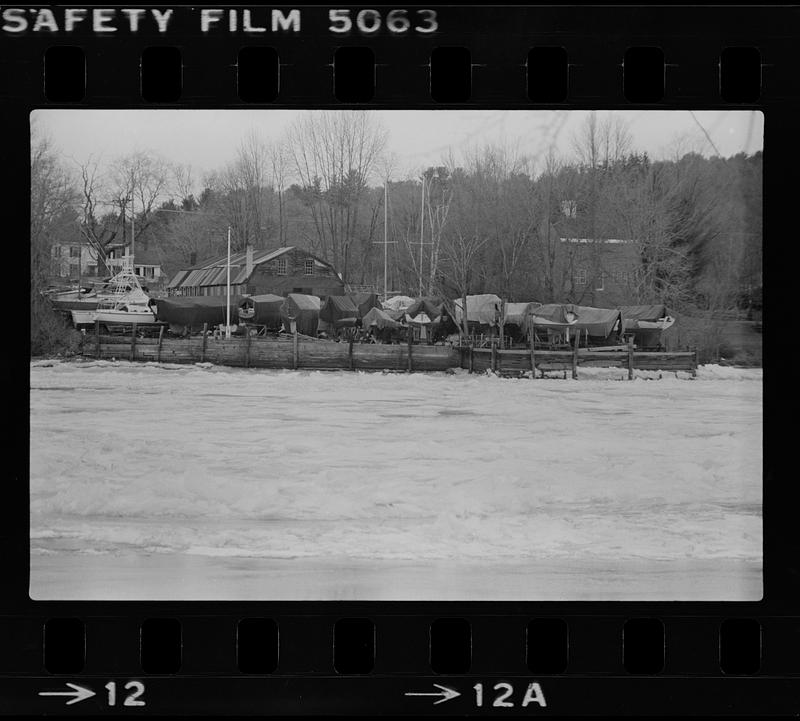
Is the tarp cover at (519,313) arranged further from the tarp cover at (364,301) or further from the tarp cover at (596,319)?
the tarp cover at (364,301)

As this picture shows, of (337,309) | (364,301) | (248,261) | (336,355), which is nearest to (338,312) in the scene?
(337,309)

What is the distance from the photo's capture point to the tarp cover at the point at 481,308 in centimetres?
623

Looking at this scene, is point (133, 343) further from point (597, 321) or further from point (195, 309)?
point (597, 321)

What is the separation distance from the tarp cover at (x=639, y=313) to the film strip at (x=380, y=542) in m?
0.73

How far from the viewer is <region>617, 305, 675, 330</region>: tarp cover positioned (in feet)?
20.3

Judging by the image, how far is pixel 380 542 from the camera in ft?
19.2

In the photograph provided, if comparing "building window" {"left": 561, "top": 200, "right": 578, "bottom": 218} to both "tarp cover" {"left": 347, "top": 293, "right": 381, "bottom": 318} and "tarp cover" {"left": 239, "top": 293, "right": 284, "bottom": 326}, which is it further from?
"tarp cover" {"left": 239, "top": 293, "right": 284, "bottom": 326}

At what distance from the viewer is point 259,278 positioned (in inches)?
247

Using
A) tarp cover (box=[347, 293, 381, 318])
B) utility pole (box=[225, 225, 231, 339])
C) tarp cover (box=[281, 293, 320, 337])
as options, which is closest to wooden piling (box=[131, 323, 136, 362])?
utility pole (box=[225, 225, 231, 339])

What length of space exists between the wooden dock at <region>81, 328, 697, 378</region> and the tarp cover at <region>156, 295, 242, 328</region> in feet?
0.40

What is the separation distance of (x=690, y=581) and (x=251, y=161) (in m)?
3.95
